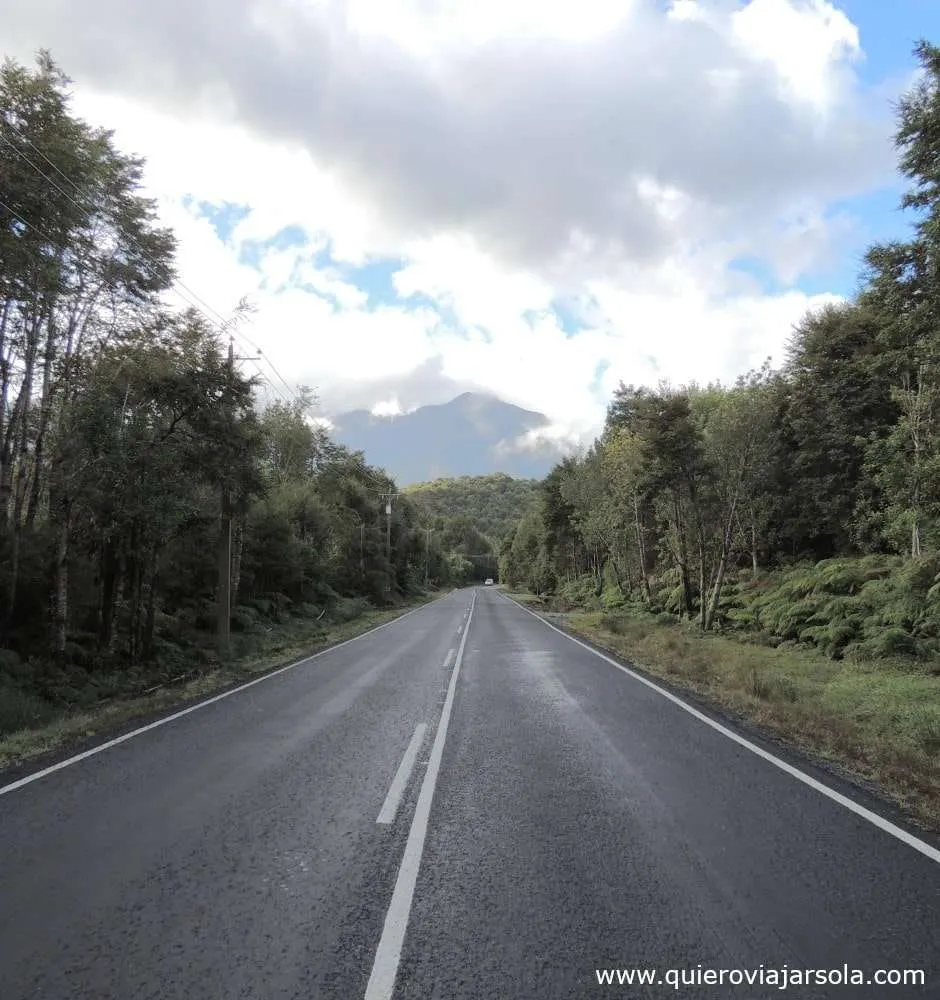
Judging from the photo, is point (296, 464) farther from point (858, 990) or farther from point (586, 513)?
point (858, 990)

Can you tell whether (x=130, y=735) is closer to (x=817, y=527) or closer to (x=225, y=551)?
(x=225, y=551)

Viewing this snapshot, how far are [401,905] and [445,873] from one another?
0.50 m

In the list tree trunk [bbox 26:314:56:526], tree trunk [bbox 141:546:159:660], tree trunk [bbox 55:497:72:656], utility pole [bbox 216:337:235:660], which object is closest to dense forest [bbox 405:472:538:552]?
utility pole [bbox 216:337:235:660]

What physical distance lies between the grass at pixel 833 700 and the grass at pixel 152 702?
868 centimetres

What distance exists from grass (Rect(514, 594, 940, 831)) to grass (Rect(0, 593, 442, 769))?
8682 mm

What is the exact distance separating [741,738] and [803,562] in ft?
78.2

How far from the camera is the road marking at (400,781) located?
5438 mm

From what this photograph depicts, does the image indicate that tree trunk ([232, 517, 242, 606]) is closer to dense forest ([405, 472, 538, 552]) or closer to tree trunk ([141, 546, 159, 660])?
tree trunk ([141, 546, 159, 660])

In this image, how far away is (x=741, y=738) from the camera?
8039 millimetres

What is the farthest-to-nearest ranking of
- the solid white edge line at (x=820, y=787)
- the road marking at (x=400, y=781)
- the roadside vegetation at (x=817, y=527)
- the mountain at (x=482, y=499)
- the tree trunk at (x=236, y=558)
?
the mountain at (x=482, y=499)
the tree trunk at (x=236, y=558)
the roadside vegetation at (x=817, y=527)
the road marking at (x=400, y=781)
the solid white edge line at (x=820, y=787)

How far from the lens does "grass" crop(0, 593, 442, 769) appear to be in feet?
26.4

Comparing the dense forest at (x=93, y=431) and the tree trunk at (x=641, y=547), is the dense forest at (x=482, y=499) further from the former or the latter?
the dense forest at (x=93, y=431)

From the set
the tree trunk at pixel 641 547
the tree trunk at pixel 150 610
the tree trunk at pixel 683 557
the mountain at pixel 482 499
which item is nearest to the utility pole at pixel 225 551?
the tree trunk at pixel 150 610

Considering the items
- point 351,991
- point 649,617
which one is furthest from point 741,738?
point 649,617
